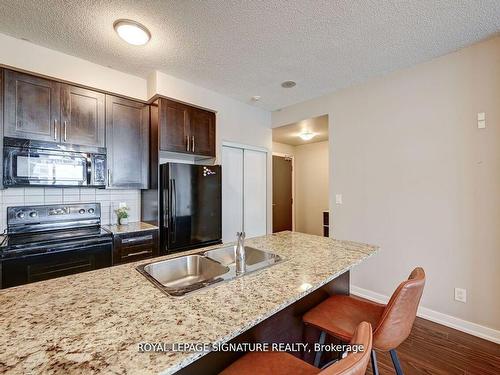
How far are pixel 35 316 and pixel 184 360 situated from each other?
599 mm

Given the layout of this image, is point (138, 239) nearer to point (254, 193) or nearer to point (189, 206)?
point (189, 206)

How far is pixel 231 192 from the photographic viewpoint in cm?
362

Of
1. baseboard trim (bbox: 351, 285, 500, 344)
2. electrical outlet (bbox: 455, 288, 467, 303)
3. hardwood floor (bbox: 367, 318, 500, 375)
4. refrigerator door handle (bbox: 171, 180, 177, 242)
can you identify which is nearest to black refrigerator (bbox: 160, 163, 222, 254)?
refrigerator door handle (bbox: 171, 180, 177, 242)

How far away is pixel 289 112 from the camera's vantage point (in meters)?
3.87

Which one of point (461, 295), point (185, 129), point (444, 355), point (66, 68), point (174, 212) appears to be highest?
point (66, 68)

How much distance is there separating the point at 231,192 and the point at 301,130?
1.79m

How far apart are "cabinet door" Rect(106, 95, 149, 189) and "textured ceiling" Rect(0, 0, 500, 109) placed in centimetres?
44

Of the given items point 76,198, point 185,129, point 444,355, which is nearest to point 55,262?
point 76,198

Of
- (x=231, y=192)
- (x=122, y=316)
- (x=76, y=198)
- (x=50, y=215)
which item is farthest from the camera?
(x=231, y=192)

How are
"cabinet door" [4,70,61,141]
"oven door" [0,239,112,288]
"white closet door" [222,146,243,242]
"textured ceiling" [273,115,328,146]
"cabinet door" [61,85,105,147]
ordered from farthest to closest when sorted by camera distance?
"textured ceiling" [273,115,328,146], "white closet door" [222,146,243,242], "cabinet door" [61,85,105,147], "cabinet door" [4,70,61,141], "oven door" [0,239,112,288]

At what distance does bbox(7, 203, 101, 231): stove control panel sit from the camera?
87.2 inches

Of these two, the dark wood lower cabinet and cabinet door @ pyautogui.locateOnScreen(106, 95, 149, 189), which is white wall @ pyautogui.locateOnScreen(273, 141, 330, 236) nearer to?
cabinet door @ pyautogui.locateOnScreen(106, 95, 149, 189)

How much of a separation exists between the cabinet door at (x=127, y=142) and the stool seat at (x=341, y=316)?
233 centimetres

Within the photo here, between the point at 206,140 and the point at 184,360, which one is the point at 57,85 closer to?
the point at 206,140
